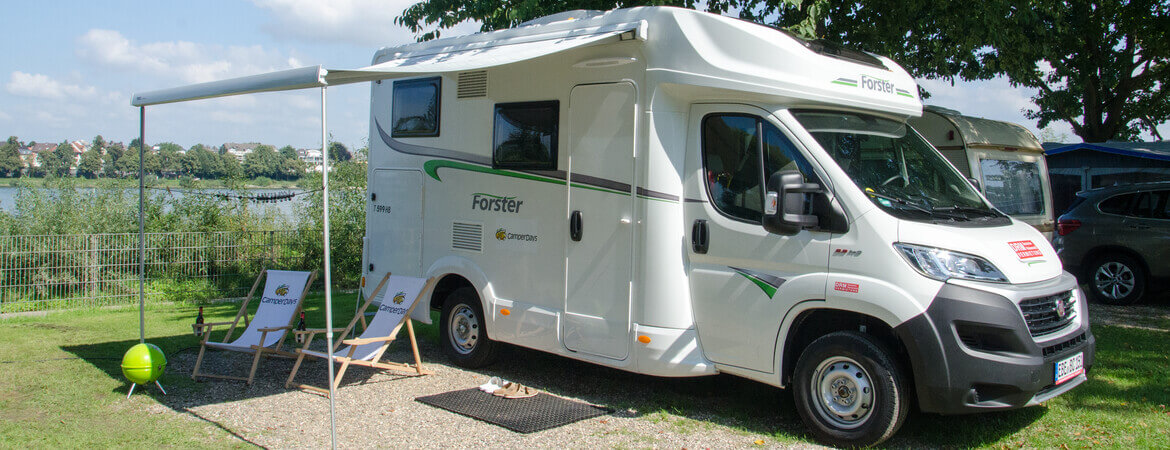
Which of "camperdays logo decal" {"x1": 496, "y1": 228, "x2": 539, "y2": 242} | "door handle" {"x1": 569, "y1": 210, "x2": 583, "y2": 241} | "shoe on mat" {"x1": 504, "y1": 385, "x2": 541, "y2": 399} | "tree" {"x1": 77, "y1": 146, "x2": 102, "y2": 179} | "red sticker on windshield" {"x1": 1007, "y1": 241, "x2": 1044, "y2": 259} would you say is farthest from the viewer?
"tree" {"x1": 77, "y1": 146, "x2": 102, "y2": 179}

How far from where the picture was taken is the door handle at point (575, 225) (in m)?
5.99

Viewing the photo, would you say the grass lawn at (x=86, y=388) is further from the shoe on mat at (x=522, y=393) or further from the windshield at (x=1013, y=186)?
the windshield at (x=1013, y=186)

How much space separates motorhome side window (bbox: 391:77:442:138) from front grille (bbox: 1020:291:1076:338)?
4644mm

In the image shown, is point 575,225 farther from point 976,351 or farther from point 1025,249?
point 1025,249

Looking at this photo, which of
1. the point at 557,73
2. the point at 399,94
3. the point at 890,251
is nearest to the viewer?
the point at 890,251

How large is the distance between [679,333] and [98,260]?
9.07m

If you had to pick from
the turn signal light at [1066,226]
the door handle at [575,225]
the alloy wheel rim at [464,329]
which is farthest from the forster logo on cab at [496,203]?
the turn signal light at [1066,226]

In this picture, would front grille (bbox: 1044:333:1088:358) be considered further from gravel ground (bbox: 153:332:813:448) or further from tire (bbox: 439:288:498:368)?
tire (bbox: 439:288:498:368)

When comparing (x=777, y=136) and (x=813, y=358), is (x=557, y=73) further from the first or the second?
(x=813, y=358)

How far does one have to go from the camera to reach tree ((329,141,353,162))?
48.2 feet

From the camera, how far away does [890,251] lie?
4.64 metres

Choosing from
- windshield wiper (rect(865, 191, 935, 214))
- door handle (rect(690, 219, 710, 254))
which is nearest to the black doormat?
door handle (rect(690, 219, 710, 254))

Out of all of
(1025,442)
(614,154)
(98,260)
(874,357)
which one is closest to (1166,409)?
(1025,442)

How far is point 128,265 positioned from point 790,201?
9.90 m
